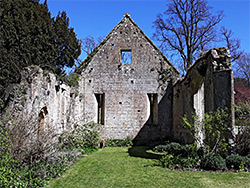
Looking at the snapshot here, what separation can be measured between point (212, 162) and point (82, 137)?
7036 mm

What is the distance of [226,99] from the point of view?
885cm

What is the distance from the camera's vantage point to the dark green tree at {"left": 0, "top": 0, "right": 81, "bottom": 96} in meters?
15.7

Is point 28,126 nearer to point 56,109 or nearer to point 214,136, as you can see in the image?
point 56,109

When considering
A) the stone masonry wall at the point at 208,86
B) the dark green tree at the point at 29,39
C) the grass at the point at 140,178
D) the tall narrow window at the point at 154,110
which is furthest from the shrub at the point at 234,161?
the dark green tree at the point at 29,39

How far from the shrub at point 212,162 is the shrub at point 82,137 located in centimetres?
610

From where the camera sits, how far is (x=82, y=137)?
12.8 metres

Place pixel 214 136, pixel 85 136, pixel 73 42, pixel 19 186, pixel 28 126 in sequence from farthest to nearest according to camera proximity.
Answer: pixel 73 42 → pixel 85 136 → pixel 214 136 → pixel 28 126 → pixel 19 186

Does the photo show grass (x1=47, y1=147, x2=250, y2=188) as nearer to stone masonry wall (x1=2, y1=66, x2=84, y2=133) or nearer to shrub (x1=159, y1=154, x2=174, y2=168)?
shrub (x1=159, y1=154, x2=174, y2=168)

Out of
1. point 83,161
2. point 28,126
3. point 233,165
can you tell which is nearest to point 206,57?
point 233,165

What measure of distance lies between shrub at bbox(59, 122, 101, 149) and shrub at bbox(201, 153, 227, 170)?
240 inches

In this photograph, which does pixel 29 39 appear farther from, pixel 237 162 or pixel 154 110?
pixel 237 162

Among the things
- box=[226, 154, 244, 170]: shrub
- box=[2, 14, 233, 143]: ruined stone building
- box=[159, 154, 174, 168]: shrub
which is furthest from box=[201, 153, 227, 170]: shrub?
box=[2, 14, 233, 143]: ruined stone building

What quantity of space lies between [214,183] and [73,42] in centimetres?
1690

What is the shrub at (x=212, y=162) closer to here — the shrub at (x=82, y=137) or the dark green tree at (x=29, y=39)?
the shrub at (x=82, y=137)
